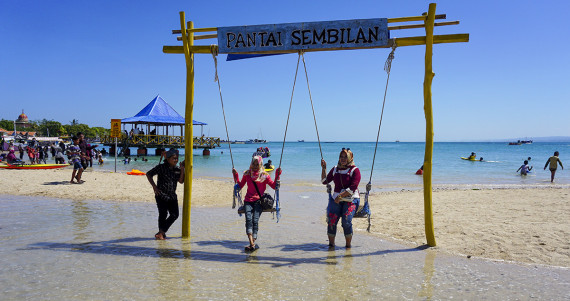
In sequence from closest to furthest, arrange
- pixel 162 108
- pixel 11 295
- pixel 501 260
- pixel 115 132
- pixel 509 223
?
pixel 11 295 < pixel 501 260 < pixel 509 223 < pixel 115 132 < pixel 162 108

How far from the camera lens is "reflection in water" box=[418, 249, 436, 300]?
4.19 m

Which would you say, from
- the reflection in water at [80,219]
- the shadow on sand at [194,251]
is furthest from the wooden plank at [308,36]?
the reflection in water at [80,219]

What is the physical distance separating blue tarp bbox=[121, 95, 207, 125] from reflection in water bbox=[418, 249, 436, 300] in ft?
122

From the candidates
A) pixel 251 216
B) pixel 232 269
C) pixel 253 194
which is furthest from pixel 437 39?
pixel 232 269

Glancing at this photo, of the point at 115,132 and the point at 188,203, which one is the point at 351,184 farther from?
the point at 115,132

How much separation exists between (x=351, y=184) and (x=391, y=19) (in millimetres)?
2897

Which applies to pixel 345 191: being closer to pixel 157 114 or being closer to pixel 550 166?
pixel 550 166

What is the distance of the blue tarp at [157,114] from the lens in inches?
1551

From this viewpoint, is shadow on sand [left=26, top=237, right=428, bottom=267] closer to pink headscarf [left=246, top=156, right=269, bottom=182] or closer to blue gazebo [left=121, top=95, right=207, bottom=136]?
pink headscarf [left=246, top=156, right=269, bottom=182]

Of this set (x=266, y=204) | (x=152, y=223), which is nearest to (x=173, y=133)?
(x=152, y=223)

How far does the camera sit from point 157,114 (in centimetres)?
4097

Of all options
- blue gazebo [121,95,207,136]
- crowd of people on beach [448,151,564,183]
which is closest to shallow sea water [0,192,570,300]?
crowd of people on beach [448,151,564,183]

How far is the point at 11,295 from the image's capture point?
3910 mm

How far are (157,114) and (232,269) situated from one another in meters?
39.0
